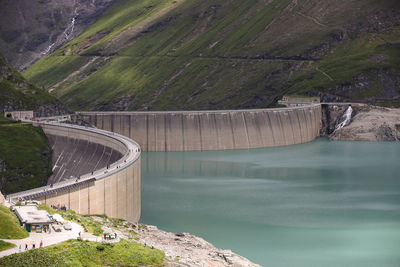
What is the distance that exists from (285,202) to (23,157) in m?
35.0

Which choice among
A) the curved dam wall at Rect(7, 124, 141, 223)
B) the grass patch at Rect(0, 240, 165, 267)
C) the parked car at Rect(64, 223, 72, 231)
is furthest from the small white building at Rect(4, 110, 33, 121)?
the grass patch at Rect(0, 240, 165, 267)

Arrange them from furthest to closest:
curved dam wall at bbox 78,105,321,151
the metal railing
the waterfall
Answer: the waterfall → curved dam wall at bbox 78,105,321,151 → the metal railing

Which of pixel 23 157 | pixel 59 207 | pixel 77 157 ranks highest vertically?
pixel 59 207

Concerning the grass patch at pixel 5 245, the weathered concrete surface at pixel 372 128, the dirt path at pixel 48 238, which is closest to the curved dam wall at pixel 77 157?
the dirt path at pixel 48 238

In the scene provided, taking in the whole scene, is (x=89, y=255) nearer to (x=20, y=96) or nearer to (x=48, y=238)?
(x=48, y=238)

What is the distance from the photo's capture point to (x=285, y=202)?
84.2 m

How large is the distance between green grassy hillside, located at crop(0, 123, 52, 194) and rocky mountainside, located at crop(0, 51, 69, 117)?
9.57 meters

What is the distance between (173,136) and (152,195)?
51.3m

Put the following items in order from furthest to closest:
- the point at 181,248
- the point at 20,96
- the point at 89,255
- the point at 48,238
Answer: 1. the point at 20,96
2. the point at 181,248
3. the point at 48,238
4. the point at 89,255

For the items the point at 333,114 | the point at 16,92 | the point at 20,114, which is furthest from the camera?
the point at 333,114

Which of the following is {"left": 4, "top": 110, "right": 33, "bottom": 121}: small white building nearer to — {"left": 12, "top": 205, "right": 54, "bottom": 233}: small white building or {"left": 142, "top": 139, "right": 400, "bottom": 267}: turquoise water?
{"left": 142, "top": 139, "right": 400, "bottom": 267}: turquoise water

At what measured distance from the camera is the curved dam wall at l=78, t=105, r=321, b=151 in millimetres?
138750

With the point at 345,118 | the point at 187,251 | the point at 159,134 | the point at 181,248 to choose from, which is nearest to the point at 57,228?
the point at 187,251

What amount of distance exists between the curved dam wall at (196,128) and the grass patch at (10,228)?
315 feet
